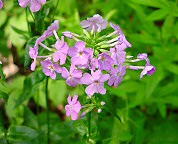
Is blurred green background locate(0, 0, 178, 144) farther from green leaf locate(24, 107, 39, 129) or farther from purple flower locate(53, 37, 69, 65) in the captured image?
purple flower locate(53, 37, 69, 65)

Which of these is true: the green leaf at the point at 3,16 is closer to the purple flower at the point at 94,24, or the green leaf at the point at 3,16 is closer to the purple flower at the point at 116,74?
the purple flower at the point at 94,24

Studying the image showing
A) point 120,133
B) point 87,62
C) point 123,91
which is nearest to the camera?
point 87,62

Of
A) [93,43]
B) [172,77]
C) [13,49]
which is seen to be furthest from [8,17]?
[93,43]

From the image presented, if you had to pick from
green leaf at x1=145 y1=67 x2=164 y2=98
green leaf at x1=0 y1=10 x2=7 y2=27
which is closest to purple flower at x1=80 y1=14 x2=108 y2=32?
green leaf at x1=145 y1=67 x2=164 y2=98

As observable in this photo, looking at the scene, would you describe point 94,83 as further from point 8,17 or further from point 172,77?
point 8,17

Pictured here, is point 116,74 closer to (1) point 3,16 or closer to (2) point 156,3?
(2) point 156,3

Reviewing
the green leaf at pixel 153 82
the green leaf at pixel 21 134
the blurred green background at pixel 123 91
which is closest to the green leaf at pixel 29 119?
the blurred green background at pixel 123 91

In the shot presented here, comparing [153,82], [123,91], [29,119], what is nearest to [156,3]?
[153,82]
